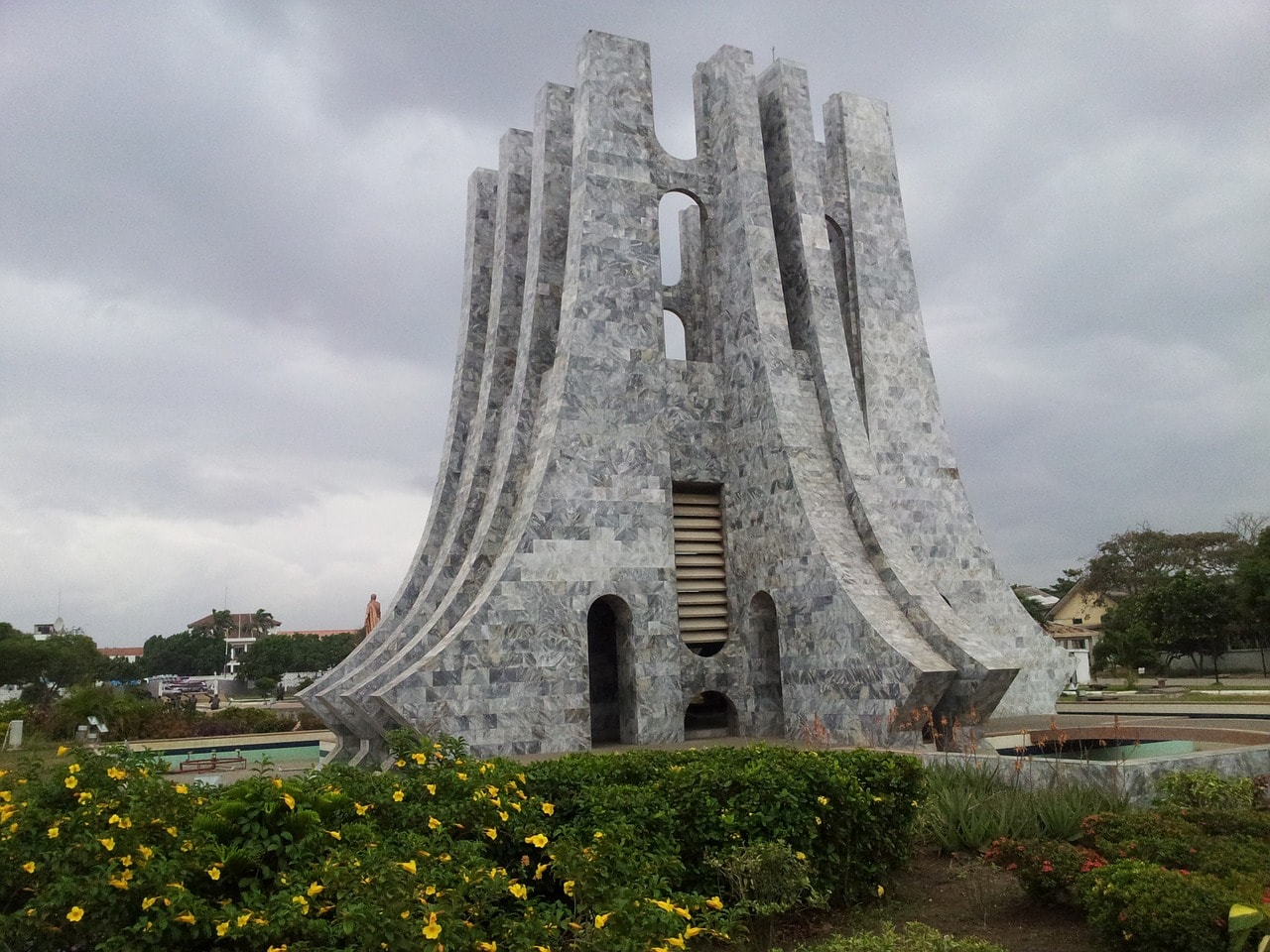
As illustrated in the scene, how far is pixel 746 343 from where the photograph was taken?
15.2 meters

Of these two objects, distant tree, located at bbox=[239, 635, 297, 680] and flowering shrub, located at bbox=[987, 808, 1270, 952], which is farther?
distant tree, located at bbox=[239, 635, 297, 680]

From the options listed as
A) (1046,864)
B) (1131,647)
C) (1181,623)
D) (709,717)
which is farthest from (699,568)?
(1181,623)

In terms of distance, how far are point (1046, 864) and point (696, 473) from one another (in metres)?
9.87

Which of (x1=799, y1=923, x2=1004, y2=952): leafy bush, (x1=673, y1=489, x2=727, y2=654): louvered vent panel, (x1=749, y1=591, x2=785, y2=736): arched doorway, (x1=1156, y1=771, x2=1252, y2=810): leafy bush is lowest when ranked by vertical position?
(x1=799, y1=923, x2=1004, y2=952): leafy bush

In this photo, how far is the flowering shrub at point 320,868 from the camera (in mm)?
4199

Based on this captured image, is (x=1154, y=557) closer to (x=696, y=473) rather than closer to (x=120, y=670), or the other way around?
(x=696, y=473)

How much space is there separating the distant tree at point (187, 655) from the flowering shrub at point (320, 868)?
64.9m

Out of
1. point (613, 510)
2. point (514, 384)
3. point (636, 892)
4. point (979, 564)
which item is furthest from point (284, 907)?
point (979, 564)

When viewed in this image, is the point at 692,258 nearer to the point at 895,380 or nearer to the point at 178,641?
the point at 895,380

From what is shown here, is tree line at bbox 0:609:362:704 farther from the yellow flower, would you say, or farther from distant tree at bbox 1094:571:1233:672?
distant tree at bbox 1094:571:1233:672

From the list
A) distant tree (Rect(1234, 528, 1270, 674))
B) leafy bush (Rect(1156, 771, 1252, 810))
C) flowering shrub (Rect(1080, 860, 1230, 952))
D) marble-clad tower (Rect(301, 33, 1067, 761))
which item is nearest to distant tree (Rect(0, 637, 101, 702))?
marble-clad tower (Rect(301, 33, 1067, 761))

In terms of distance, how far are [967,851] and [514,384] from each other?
403 inches

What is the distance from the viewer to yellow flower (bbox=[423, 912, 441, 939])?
391 cm

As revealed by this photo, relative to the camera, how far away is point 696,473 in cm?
1509
